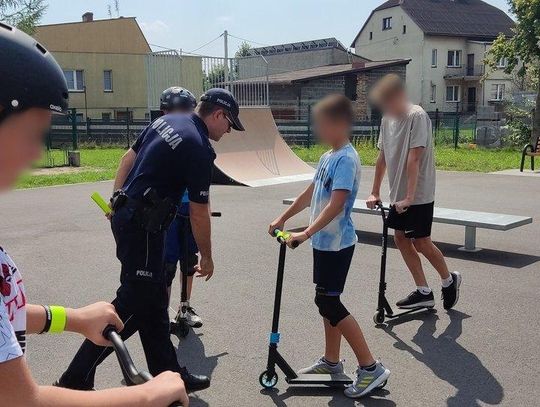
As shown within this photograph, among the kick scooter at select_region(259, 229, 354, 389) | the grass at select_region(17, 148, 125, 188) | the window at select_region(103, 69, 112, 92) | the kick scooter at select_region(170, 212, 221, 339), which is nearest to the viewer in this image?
the kick scooter at select_region(259, 229, 354, 389)

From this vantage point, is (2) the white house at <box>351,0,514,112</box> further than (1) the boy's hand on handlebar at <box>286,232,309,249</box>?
Yes

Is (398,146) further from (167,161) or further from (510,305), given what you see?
(167,161)

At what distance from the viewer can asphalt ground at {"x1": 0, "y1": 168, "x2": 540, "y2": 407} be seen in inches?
161

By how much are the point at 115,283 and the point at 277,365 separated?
2832mm

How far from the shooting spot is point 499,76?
192 ft

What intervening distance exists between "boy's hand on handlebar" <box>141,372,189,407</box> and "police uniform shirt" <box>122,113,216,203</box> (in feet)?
6.89

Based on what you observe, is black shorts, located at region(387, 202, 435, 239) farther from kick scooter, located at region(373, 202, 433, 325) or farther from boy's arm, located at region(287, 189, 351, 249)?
boy's arm, located at region(287, 189, 351, 249)

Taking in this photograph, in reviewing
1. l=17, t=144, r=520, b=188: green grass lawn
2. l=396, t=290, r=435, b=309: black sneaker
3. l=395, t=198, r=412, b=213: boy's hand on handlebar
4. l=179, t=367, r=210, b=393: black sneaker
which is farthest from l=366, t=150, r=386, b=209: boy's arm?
l=17, t=144, r=520, b=188: green grass lawn

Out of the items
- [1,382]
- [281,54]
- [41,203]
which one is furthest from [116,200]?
[281,54]

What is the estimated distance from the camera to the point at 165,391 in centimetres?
157

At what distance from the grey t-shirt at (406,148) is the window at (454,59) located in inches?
2226

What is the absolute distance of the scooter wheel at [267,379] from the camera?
406 cm

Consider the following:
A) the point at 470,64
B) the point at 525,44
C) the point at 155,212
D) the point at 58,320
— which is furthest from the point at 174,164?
the point at 470,64

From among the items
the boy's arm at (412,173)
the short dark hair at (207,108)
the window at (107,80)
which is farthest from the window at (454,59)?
the short dark hair at (207,108)
